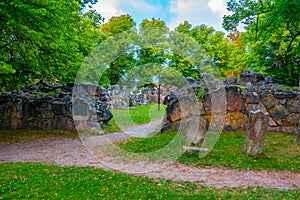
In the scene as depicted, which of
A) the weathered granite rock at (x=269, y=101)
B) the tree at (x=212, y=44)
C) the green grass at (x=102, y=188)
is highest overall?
the tree at (x=212, y=44)

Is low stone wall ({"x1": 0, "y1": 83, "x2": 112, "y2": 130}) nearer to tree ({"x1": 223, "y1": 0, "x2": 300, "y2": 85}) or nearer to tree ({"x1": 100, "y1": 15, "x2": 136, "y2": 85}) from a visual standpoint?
tree ({"x1": 100, "y1": 15, "x2": 136, "y2": 85})

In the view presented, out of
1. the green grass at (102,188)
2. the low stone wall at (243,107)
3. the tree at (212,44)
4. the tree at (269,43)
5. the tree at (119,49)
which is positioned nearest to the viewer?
the green grass at (102,188)

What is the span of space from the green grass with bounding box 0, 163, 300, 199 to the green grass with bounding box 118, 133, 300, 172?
60.9 inches

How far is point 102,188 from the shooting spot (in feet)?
14.1

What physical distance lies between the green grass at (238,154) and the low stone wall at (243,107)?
27.6 inches

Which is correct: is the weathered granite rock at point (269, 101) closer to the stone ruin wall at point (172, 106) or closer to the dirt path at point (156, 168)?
the stone ruin wall at point (172, 106)

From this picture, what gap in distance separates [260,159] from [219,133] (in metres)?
2.96

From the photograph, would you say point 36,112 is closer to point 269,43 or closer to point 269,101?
point 269,101

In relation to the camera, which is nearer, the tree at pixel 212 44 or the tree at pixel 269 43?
the tree at pixel 269 43

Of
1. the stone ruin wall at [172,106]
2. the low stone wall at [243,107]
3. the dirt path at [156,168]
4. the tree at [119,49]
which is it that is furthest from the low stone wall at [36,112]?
the tree at [119,49]

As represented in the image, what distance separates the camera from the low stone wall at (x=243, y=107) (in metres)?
9.45

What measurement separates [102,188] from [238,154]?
13.7ft

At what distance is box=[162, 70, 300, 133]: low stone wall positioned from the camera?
9.45 meters

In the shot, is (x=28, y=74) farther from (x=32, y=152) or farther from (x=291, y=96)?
(x=291, y=96)
